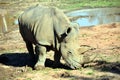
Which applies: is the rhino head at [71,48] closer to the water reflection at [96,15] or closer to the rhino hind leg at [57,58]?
the rhino hind leg at [57,58]

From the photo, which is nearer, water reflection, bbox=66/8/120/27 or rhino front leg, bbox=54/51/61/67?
rhino front leg, bbox=54/51/61/67

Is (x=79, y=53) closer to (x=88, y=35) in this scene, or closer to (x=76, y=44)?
(x=76, y=44)

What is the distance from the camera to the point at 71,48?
10945 millimetres

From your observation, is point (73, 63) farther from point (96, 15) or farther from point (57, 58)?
point (96, 15)

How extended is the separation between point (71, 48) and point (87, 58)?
58 centimetres

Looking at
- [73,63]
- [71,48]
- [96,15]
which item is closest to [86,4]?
[96,15]

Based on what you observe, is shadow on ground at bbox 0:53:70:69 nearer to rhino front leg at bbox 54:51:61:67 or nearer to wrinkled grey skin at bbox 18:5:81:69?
rhino front leg at bbox 54:51:61:67

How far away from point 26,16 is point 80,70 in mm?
2773

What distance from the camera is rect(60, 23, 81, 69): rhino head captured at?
1088 centimetres

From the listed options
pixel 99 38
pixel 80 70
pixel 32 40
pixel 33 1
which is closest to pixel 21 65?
pixel 32 40

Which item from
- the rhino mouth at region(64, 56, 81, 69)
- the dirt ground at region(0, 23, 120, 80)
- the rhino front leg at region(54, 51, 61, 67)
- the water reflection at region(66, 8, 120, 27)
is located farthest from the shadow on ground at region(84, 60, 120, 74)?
the water reflection at region(66, 8, 120, 27)

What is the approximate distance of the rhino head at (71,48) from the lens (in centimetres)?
1088

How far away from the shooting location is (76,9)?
2520cm

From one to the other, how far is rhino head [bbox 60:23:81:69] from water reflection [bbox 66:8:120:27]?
8.70 m
